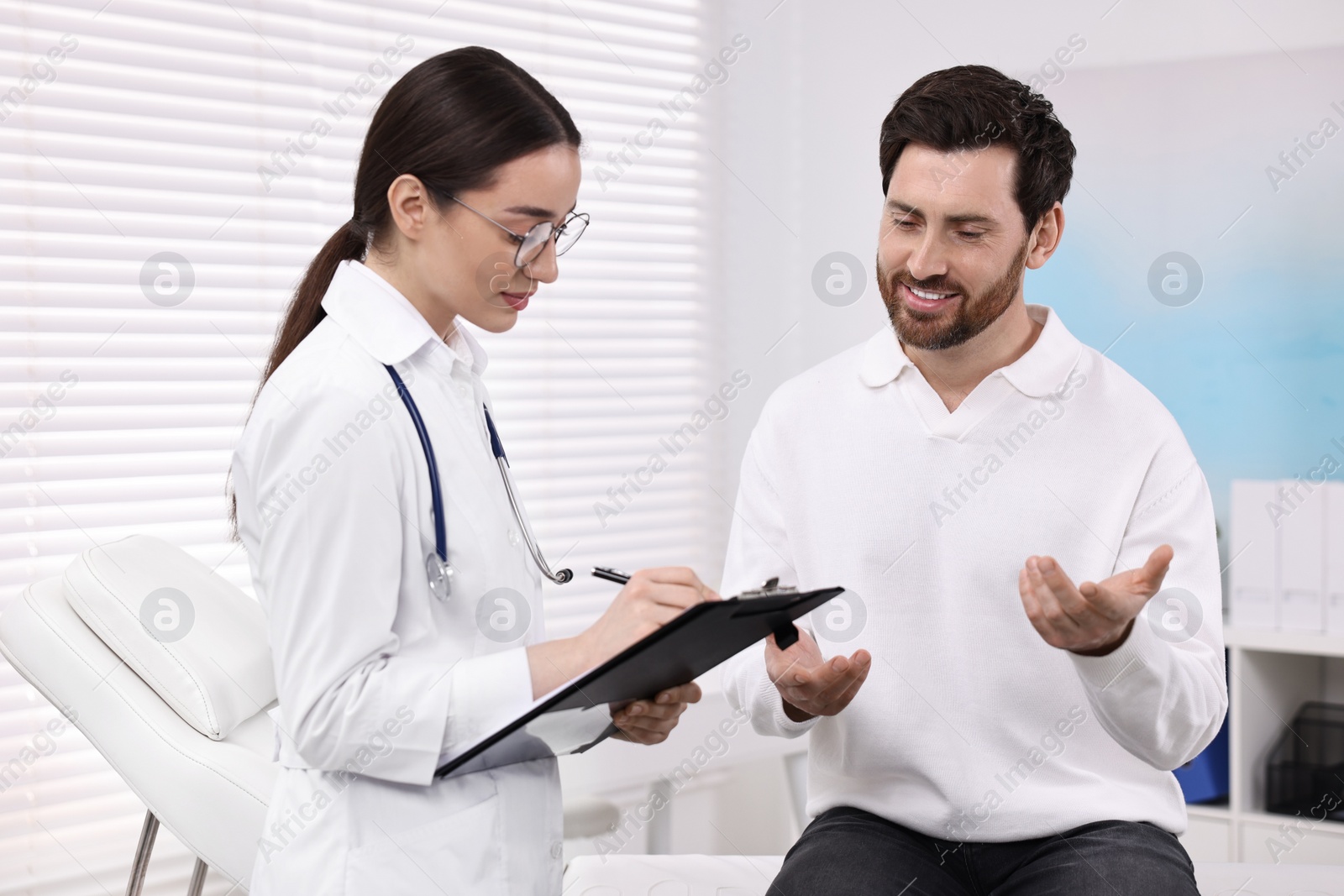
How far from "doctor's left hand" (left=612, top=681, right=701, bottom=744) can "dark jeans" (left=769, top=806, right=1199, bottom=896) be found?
0.34 metres

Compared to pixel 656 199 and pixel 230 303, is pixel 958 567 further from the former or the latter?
pixel 656 199

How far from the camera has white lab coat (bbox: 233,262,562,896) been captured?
39.6 inches

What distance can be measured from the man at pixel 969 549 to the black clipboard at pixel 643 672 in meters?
0.27

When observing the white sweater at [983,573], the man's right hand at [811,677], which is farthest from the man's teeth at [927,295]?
the man's right hand at [811,677]

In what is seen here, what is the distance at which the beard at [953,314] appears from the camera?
158 centimetres

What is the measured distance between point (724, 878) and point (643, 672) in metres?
0.89

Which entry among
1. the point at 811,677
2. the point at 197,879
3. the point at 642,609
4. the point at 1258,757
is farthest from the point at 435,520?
the point at 1258,757

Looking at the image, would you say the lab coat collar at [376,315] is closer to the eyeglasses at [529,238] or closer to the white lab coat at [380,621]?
the white lab coat at [380,621]

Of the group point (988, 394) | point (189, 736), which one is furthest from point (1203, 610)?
point (189, 736)

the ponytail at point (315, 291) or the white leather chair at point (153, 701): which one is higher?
the ponytail at point (315, 291)

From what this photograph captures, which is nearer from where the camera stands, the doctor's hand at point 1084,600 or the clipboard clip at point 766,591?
the clipboard clip at point 766,591

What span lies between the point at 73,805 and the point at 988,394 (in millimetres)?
1769

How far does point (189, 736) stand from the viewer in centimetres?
161

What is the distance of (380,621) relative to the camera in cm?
102
